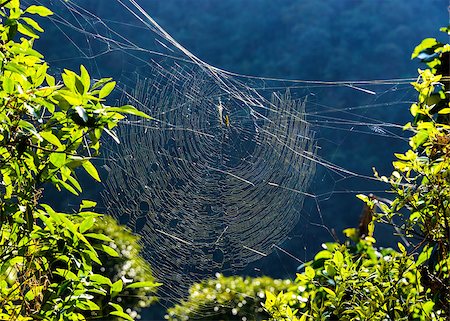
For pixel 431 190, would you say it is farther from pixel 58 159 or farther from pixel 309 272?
pixel 58 159

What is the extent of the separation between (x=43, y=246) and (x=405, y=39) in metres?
3.57

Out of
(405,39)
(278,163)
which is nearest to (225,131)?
(278,163)

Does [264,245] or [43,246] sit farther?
[264,245]

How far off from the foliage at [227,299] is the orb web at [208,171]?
1.17 feet

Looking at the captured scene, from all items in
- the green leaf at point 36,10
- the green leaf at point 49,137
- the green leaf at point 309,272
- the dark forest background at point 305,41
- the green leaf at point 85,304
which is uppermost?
the dark forest background at point 305,41

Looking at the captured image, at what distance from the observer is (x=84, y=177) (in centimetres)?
399

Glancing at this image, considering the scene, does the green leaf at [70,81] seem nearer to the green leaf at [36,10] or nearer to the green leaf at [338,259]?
the green leaf at [36,10]

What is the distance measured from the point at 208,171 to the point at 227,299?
0.90m

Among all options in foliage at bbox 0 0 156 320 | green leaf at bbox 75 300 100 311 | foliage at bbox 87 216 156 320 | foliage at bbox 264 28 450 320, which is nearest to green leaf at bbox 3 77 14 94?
foliage at bbox 0 0 156 320

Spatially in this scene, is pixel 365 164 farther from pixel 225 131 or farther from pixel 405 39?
pixel 225 131

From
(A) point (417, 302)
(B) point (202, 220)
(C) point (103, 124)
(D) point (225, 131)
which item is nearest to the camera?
(C) point (103, 124)

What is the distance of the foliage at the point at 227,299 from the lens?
11.0 feet

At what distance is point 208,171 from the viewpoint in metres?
2.84

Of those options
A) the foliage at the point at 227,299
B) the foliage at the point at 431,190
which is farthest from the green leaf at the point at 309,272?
the foliage at the point at 227,299
